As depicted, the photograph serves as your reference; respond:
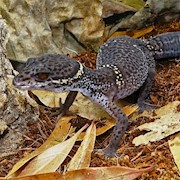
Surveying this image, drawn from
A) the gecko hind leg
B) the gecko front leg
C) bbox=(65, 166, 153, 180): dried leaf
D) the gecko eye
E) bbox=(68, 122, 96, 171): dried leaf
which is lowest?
the gecko hind leg

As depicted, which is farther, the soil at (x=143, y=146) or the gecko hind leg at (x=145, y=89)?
the gecko hind leg at (x=145, y=89)

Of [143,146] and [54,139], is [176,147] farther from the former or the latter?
[54,139]

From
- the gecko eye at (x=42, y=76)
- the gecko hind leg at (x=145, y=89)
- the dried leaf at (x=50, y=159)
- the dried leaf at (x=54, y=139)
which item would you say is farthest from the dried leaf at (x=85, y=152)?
the gecko hind leg at (x=145, y=89)

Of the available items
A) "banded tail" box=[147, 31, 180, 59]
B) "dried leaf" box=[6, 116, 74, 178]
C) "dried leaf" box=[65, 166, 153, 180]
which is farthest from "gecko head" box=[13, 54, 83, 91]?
"banded tail" box=[147, 31, 180, 59]

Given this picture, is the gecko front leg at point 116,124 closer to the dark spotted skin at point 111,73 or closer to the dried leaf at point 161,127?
the dark spotted skin at point 111,73

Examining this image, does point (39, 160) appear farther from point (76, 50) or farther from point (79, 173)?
point (76, 50)

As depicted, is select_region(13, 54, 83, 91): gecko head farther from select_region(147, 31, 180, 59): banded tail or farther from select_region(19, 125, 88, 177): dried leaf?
select_region(147, 31, 180, 59): banded tail

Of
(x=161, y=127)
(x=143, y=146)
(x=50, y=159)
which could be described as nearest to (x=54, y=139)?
(x=50, y=159)
